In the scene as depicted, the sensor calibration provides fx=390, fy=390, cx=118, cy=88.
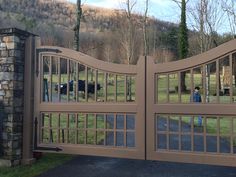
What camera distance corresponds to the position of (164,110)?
247 inches

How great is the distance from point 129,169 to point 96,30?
68.8 m

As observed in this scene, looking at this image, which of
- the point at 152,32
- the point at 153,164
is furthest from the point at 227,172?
the point at 152,32

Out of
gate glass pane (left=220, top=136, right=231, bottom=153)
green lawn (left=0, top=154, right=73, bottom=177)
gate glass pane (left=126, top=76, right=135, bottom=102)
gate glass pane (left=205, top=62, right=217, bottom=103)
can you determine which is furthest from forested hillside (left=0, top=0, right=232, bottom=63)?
gate glass pane (left=126, top=76, right=135, bottom=102)

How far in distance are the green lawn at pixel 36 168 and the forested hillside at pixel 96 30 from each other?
17.3 meters

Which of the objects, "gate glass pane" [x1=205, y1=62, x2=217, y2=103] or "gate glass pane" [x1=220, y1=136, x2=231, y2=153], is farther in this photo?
"gate glass pane" [x1=220, y1=136, x2=231, y2=153]

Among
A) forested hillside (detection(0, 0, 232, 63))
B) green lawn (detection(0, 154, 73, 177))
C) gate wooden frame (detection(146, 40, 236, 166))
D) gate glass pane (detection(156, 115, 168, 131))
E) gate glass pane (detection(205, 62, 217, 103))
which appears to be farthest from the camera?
forested hillside (detection(0, 0, 232, 63))

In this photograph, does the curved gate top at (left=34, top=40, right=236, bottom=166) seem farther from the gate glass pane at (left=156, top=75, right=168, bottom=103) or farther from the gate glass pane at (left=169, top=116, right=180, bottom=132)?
the gate glass pane at (left=169, top=116, right=180, bottom=132)

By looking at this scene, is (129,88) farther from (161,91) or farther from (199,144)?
(161,91)

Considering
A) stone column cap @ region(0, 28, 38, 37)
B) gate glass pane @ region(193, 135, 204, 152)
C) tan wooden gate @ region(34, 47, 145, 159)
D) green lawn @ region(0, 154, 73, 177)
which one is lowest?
green lawn @ region(0, 154, 73, 177)

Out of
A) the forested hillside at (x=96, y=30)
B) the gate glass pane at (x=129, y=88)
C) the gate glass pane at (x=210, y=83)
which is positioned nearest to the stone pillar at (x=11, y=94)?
the gate glass pane at (x=129, y=88)

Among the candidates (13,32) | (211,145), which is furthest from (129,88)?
(211,145)

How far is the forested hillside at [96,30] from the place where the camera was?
37.2 meters

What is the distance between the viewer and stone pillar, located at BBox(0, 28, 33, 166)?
7066 mm

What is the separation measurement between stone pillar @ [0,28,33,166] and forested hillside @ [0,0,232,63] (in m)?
17.4
